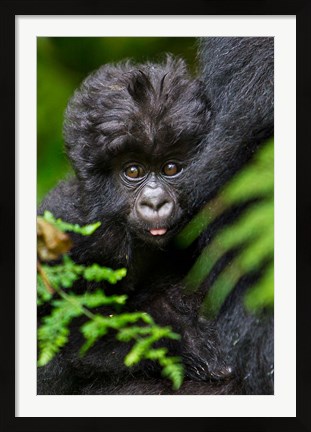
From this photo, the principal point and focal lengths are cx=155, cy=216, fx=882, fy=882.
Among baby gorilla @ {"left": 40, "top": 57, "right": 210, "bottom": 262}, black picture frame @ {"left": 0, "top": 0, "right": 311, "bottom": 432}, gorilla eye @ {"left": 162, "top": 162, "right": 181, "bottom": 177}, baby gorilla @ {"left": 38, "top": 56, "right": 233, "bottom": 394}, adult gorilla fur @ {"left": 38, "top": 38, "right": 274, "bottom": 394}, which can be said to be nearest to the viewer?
black picture frame @ {"left": 0, "top": 0, "right": 311, "bottom": 432}

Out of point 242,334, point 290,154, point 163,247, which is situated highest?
point 290,154

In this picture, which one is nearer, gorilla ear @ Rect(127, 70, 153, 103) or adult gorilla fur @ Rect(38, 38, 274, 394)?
adult gorilla fur @ Rect(38, 38, 274, 394)

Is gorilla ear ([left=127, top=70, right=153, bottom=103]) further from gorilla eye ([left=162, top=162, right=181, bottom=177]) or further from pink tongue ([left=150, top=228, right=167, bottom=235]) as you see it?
pink tongue ([left=150, top=228, right=167, bottom=235])

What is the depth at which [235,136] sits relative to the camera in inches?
139

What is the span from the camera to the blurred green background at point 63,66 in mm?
4008

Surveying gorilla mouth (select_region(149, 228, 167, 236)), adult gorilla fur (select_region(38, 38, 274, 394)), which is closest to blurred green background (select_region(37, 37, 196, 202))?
adult gorilla fur (select_region(38, 38, 274, 394))

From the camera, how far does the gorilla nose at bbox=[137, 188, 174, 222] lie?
383 cm

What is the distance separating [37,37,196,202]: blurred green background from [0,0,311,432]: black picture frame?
348 mm

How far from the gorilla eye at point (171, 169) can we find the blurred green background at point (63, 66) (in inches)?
21.4
